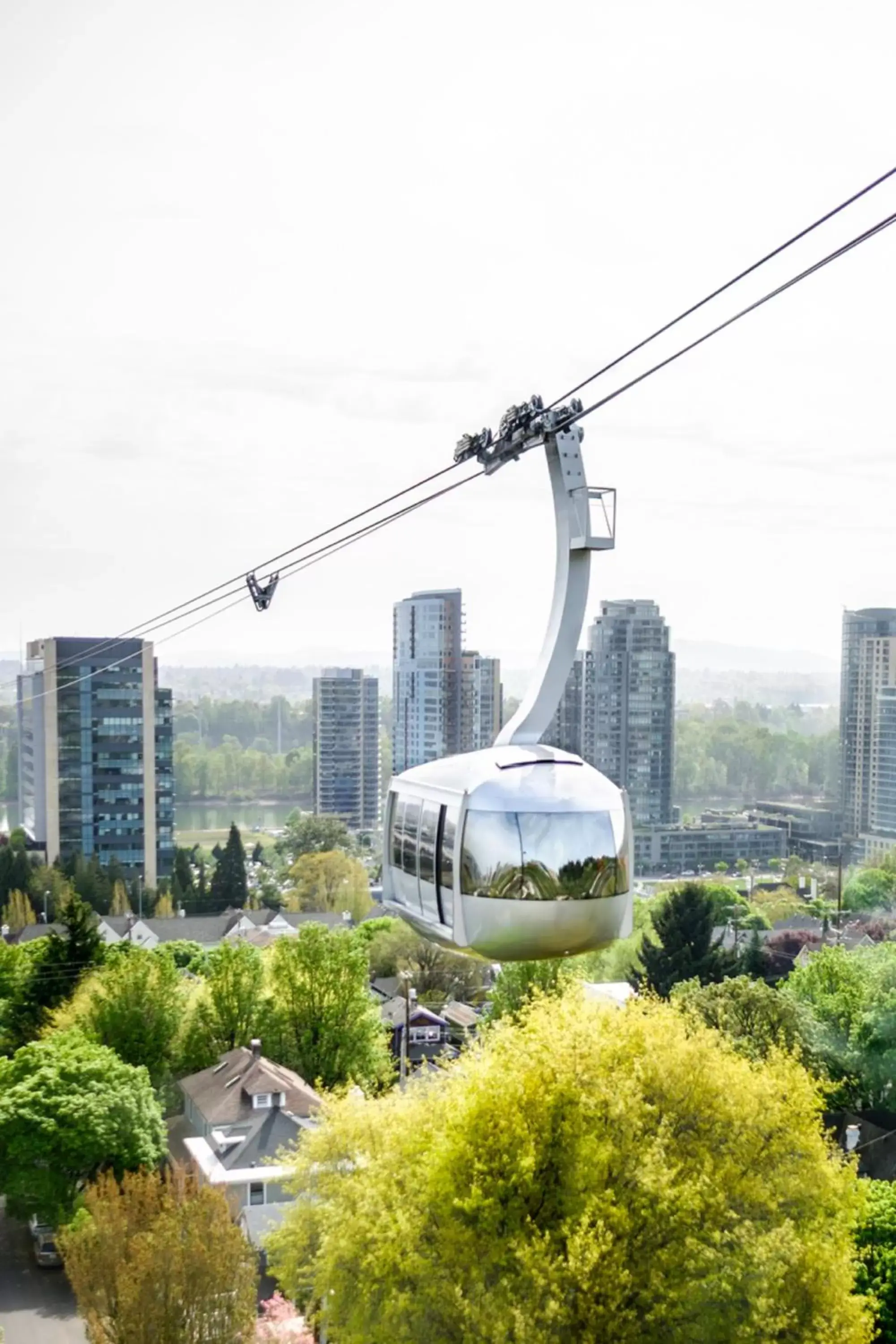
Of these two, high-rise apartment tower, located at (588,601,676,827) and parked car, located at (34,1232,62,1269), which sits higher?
high-rise apartment tower, located at (588,601,676,827)

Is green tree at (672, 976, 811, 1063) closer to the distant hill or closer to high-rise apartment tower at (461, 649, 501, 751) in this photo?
high-rise apartment tower at (461, 649, 501, 751)

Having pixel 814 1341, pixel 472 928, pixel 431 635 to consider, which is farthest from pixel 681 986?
pixel 431 635

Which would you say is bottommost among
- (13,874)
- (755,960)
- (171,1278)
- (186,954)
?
(186,954)

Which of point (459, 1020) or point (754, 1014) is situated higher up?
point (754, 1014)

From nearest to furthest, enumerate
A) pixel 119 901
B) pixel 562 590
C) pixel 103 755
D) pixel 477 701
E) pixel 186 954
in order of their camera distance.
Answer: pixel 562 590 < pixel 186 954 < pixel 119 901 < pixel 103 755 < pixel 477 701

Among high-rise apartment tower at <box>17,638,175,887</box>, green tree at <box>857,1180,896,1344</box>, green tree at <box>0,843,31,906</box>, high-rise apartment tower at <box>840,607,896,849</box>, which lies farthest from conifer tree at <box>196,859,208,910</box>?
green tree at <box>857,1180,896,1344</box>

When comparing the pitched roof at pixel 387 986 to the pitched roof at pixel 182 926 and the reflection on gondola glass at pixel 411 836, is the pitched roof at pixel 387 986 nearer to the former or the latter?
the pitched roof at pixel 182 926

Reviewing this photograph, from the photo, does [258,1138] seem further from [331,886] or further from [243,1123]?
[331,886]

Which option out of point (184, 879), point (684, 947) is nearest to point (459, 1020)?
point (684, 947)
